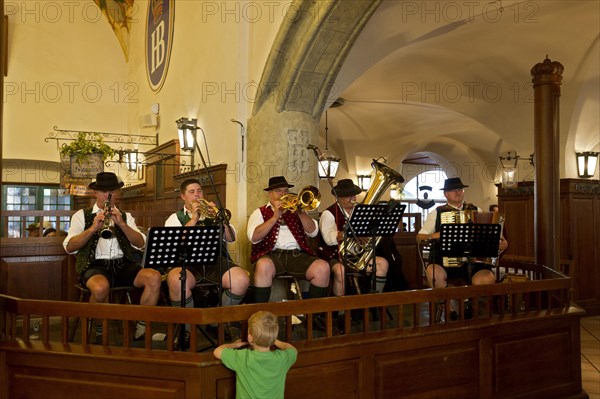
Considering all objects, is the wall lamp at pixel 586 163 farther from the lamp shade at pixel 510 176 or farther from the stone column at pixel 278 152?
the stone column at pixel 278 152

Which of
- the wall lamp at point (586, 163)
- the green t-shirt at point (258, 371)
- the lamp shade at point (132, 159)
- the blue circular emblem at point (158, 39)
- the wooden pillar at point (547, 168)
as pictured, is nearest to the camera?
the green t-shirt at point (258, 371)

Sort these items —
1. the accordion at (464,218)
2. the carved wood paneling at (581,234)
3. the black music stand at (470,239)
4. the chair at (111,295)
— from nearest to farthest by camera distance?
the chair at (111,295) → the black music stand at (470,239) → the accordion at (464,218) → the carved wood paneling at (581,234)

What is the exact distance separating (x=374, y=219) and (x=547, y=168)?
7.41 feet

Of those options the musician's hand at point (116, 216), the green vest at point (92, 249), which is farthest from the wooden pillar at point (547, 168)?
the musician's hand at point (116, 216)

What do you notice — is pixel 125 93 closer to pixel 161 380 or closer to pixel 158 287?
pixel 158 287

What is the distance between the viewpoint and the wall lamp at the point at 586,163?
844cm

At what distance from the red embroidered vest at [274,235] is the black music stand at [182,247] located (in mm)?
1054

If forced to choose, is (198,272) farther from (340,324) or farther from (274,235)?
(340,324)

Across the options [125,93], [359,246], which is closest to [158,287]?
[359,246]

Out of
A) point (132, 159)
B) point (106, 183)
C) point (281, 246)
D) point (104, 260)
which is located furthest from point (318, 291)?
point (132, 159)

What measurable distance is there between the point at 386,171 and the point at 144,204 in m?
7.02

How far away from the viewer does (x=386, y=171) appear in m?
4.77

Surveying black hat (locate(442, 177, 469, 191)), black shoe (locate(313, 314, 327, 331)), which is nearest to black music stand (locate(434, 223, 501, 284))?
black hat (locate(442, 177, 469, 191))

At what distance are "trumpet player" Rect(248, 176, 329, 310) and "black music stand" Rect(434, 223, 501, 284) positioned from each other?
1.03m
